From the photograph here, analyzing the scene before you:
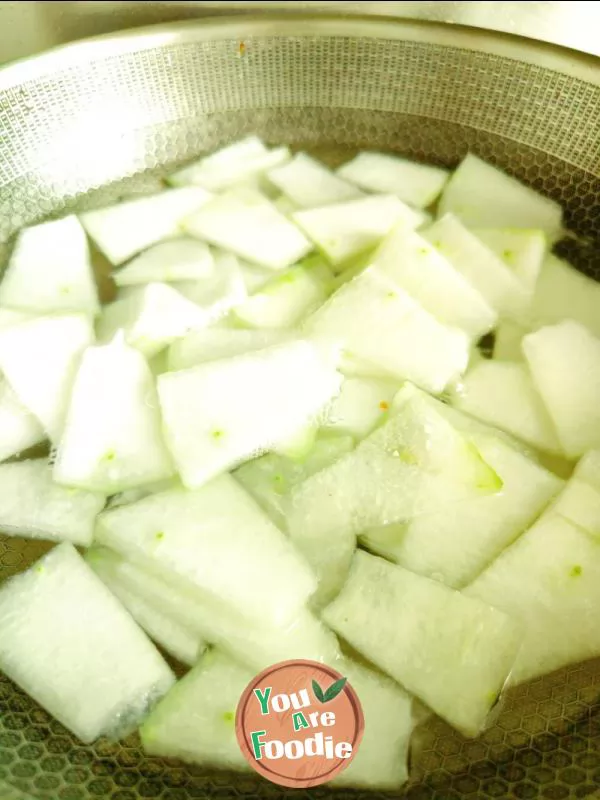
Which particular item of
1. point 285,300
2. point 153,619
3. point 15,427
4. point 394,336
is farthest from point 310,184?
point 153,619

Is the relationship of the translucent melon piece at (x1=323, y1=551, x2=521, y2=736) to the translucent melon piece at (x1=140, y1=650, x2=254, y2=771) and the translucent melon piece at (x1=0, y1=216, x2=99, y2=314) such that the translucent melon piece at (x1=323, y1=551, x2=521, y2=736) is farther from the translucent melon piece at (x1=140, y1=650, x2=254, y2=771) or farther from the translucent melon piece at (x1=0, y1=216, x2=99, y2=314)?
the translucent melon piece at (x1=0, y1=216, x2=99, y2=314)

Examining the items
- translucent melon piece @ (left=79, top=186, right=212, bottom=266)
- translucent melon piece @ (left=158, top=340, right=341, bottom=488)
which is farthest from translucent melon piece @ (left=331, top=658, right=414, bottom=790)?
translucent melon piece @ (left=79, top=186, right=212, bottom=266)

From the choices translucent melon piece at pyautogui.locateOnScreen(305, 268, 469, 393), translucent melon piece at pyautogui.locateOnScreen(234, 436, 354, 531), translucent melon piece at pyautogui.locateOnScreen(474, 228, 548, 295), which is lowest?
translucent melon piece at pyautogui.locateOnScreen(234, 436, 354, 531)

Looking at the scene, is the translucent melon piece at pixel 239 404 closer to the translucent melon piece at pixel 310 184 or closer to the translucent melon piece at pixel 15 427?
the translucent melon piece at pixel 15 427

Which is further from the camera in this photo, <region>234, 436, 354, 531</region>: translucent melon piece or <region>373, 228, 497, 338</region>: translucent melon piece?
<region>373, 228, 497, 338</region>: translucent melon piece

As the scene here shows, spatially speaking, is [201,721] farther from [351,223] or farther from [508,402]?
[351,223]

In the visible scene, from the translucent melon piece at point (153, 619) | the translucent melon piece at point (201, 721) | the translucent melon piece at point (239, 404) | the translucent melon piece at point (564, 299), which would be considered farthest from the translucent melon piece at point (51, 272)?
the translucent melon piece at point (564, 299)
